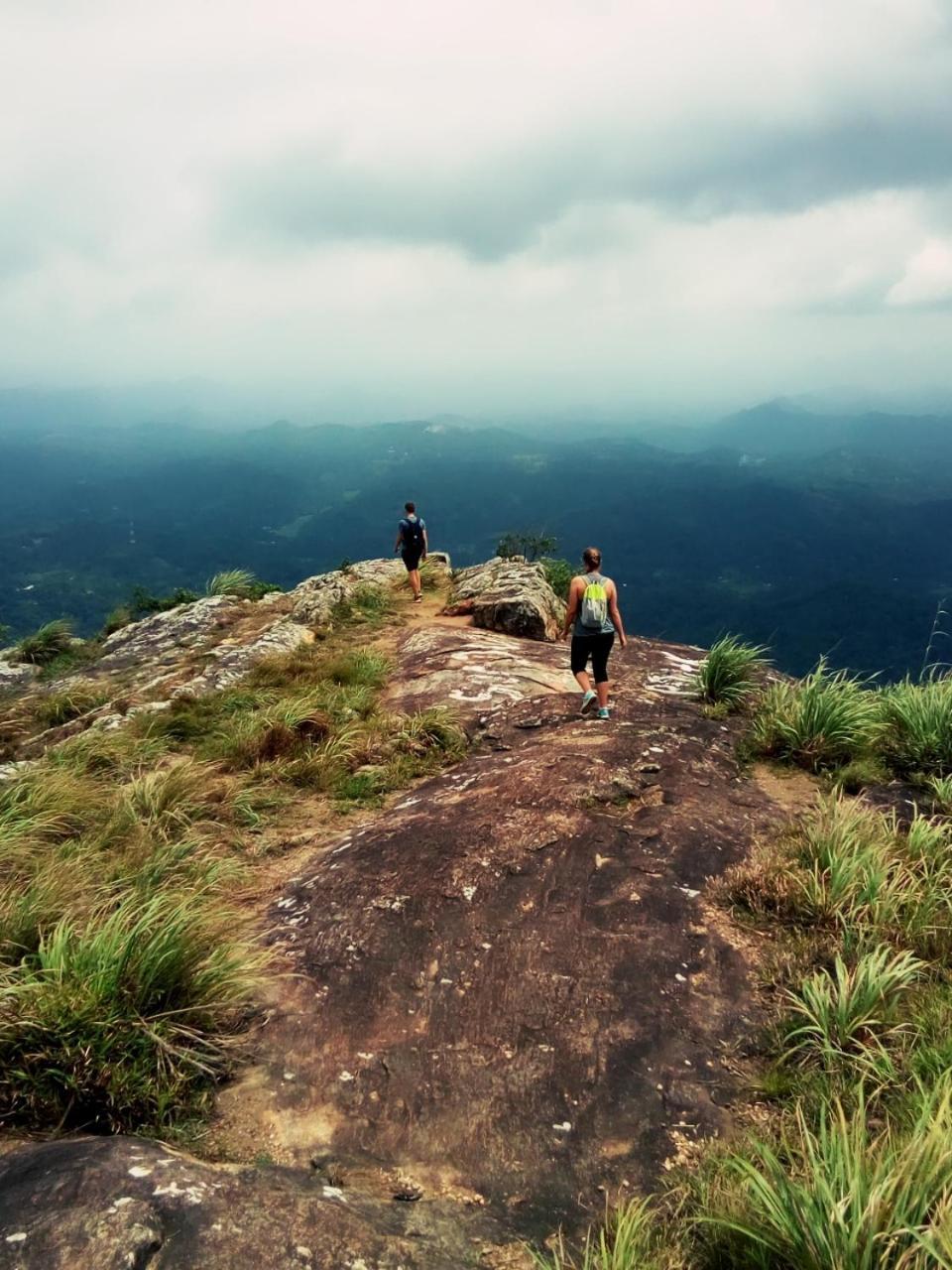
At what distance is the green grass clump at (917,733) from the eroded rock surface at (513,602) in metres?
8.47

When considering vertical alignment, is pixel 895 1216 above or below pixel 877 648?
above

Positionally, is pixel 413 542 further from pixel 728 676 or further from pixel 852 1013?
pixel 852 1013

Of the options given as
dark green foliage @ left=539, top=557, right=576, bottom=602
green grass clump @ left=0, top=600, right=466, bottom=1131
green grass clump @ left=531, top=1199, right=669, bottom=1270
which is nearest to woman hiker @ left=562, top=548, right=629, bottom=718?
green grass clump @ left=0, top=600, right=466, bottom=1131

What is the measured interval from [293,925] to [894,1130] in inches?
184

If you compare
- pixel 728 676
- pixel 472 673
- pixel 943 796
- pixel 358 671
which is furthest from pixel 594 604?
pixel 358 671

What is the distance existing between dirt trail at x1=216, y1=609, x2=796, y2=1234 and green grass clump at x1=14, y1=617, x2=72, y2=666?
17.0 metres

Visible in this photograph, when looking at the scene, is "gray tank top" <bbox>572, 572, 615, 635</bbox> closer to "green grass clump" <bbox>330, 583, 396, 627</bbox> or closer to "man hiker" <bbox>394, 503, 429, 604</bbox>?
"green grass clump" <bbox>330, 583, 396, 627</bbox>

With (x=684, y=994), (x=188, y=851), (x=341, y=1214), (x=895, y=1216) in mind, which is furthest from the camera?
(x=188, y=851)

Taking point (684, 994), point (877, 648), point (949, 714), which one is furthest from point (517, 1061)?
point (877, 648)

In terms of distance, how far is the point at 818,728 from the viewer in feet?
29.1

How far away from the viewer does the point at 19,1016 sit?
3852 mm

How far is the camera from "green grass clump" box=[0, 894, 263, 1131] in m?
3.74

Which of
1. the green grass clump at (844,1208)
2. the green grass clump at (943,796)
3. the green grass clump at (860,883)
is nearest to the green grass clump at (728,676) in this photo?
the green grass clump at (943,796)

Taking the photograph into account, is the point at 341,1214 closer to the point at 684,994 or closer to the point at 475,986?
the point at 475,986
